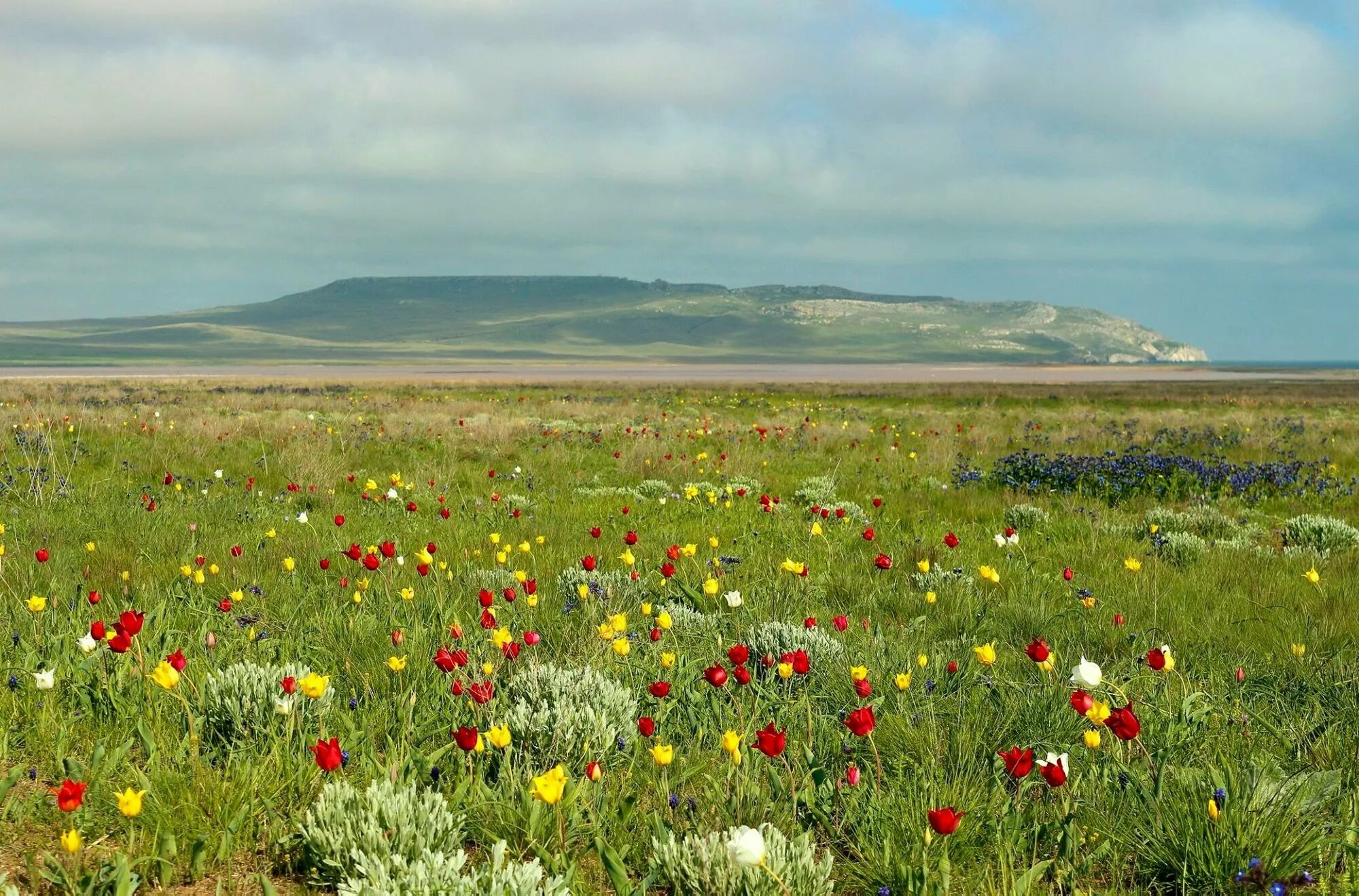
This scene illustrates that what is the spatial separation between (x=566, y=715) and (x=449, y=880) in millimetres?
944

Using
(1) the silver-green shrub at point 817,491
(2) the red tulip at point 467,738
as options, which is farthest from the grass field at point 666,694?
(1) the silver-green shrub at point 817,491

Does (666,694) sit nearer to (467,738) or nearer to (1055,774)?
(467,738)

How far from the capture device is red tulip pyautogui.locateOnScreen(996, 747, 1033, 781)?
2.76 metres

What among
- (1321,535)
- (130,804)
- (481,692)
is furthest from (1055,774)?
(1321,535)

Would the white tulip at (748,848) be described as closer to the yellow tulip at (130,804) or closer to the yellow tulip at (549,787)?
the yellow tulip at (549,787)

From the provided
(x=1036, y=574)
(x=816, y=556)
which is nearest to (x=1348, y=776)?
(x=1036, y=574)

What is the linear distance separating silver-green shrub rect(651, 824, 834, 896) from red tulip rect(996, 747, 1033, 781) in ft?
2.05

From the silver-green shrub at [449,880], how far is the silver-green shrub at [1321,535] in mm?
7439

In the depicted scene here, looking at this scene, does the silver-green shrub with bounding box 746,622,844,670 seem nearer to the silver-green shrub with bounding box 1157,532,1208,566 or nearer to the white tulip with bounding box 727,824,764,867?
the white tulip with bounding box 727,824,764,867

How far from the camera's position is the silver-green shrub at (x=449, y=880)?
2.57 m

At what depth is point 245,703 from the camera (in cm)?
366

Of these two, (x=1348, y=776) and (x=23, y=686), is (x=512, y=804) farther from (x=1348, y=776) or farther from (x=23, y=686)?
(x=1348, y=776)

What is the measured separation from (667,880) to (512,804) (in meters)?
0.60

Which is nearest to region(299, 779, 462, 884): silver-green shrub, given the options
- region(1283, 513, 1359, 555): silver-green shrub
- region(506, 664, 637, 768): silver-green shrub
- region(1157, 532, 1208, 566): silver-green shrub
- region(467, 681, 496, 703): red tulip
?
region(467, 681, 496, 703): red tulip
